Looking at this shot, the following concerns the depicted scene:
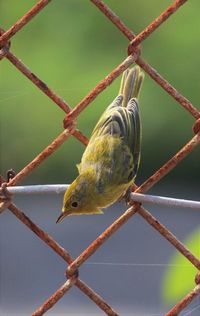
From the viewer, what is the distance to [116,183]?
6.93 ft

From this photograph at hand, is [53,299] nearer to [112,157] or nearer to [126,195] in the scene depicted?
[126,195]

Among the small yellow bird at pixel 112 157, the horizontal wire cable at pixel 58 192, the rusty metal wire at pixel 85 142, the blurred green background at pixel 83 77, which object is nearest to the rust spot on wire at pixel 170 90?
the rusty metal wire at pixel 85 142

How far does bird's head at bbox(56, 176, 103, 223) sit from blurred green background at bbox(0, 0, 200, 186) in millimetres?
2304

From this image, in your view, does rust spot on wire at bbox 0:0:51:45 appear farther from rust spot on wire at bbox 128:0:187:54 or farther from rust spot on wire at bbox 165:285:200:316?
rust spot on wire at bbox 165:285:200:316

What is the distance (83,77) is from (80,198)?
2.83m

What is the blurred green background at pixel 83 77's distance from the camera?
470cm

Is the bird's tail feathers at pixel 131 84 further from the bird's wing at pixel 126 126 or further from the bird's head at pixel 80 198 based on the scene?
the bird's head at pixel 80 198

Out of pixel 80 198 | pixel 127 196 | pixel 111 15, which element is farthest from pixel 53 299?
pixel 111 15

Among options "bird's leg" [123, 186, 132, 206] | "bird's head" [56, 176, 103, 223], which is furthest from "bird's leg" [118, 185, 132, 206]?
"bird's head" [56, 176, 103, 223]

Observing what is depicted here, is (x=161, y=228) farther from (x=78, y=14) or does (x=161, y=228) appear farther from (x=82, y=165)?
(x=78, y=14)

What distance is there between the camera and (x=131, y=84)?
84.2 inches

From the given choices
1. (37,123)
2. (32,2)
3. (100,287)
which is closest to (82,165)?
(100,287)

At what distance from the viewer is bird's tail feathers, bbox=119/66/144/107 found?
213 centimetres

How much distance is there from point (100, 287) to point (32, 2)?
6.55 feet
